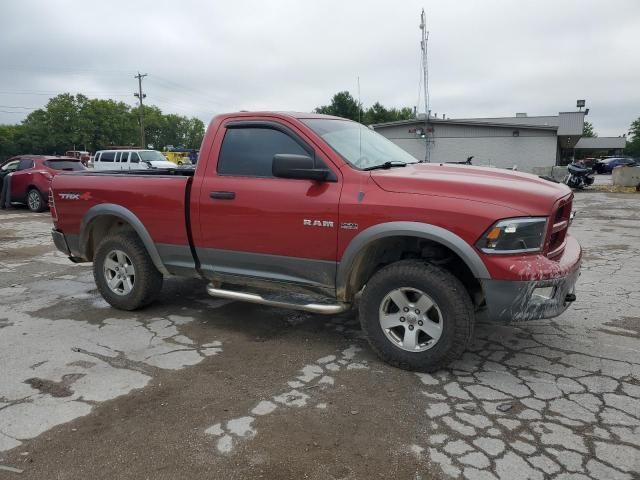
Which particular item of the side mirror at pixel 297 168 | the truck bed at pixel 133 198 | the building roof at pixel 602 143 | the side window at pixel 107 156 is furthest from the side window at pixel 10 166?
the building roof at pixel 602 143

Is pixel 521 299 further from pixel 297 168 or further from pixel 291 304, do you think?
pixel 297 168

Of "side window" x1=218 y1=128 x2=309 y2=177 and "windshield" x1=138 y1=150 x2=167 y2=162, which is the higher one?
"windshield" x1=138 y1=150 x2=167 y2=162

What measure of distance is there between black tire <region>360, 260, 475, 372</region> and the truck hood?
1.84ft

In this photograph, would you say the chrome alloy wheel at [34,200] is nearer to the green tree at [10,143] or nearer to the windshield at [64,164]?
the windshield at [64,164]

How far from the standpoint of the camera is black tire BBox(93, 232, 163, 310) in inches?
193

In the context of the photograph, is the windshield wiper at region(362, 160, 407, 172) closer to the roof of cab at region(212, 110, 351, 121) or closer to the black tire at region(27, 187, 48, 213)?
the roof of cab at region(212, 110, 351, 121)

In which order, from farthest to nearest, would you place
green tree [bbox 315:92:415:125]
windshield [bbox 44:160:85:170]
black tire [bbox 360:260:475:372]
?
green tree [bbox 315:92:415:125], windshield [bbox 44:160:85:170], black tire [bbox 360:260:475:372]

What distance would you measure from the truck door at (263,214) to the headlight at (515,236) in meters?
1.12

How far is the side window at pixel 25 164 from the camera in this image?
50.1ft

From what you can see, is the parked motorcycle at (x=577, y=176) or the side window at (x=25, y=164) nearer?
the side window at (x=25, y=164)

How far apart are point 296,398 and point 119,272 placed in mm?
2733

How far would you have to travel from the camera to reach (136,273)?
4.92 meters

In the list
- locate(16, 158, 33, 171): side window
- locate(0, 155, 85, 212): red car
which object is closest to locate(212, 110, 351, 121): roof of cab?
locate(0, 155, 85, 212): red car

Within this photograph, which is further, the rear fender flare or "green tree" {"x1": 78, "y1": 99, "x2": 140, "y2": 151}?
"green tree" {"x1": 78, "y1": 99, "x2": 140, "y2": 151}
